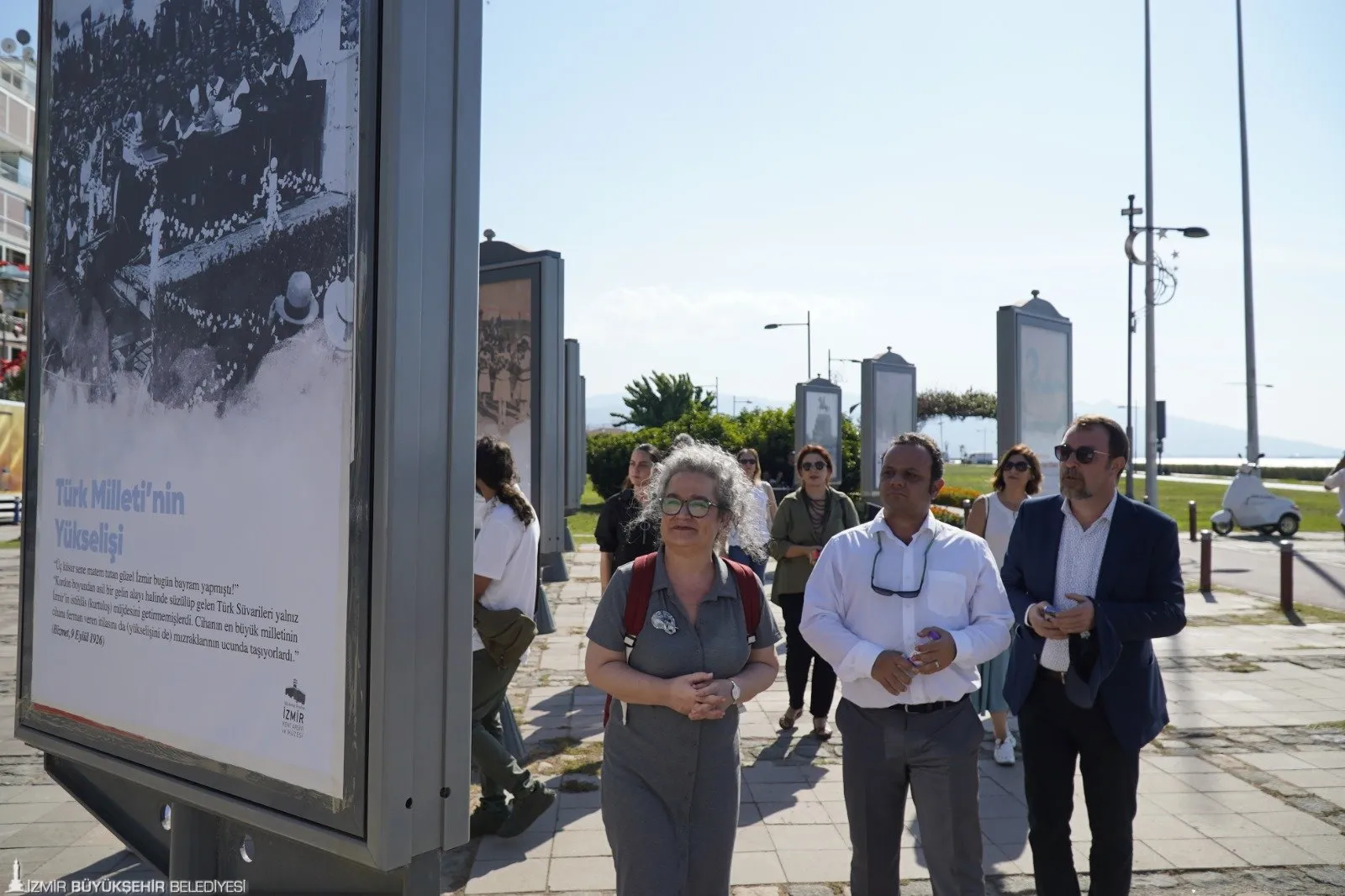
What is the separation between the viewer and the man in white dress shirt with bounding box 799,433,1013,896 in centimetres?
329

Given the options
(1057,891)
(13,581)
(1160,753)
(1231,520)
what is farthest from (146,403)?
(1231,520)

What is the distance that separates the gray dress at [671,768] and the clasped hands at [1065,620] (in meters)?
1.16

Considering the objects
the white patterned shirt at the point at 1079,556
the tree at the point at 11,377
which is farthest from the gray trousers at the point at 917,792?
the tree at the point at 11,377

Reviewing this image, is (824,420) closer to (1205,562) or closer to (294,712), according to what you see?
(1205,562)

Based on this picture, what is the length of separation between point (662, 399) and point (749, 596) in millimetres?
45649

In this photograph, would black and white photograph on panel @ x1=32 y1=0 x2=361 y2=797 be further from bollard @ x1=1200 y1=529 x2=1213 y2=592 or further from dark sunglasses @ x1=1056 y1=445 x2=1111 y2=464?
bollard @ x1=1200 y1=529 x2=1213 y2=592

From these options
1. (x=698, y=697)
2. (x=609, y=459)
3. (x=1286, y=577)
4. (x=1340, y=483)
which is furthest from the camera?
(x=609, y=459)

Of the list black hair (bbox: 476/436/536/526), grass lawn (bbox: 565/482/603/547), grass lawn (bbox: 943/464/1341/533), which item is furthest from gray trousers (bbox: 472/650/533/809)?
grass lawn (bbox: 943/464/1341/533)

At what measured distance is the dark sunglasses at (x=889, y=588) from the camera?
344cm

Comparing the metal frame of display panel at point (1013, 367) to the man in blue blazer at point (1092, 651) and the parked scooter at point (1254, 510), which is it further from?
the parked scooter at point (1254, 510)

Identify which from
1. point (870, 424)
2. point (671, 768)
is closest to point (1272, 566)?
point (870, 424)

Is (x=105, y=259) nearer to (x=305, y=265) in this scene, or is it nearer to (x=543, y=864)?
(x=305, y=265)

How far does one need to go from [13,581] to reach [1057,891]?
16.4 meters

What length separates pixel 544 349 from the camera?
1009 cm
